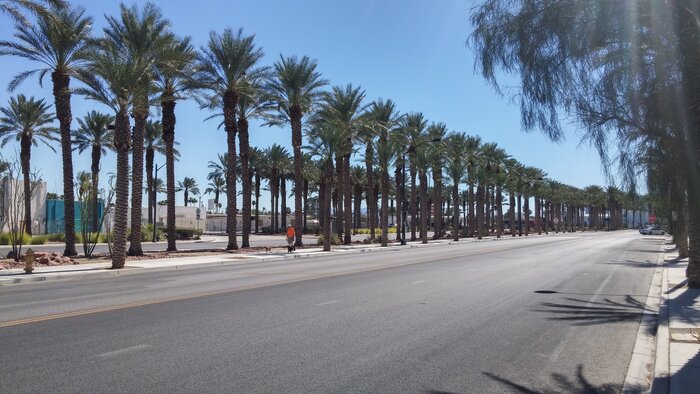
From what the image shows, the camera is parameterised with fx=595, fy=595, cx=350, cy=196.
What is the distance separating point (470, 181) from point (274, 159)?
78.9 ft

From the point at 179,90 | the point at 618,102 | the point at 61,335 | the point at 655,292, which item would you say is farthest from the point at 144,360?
the point at 179,90

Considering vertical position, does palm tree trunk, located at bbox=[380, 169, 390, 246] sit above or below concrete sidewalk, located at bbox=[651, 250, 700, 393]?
above

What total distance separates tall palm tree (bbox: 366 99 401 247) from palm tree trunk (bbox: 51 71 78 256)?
2176 cm

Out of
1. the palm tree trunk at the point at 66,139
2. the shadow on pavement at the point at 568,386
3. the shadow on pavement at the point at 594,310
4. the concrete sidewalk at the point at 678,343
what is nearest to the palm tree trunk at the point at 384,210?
the palm tree trunk at the point at 66,139

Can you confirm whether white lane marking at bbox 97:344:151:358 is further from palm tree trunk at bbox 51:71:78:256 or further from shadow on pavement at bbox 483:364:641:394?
palm tree trunk at bbox 51:71:78:256

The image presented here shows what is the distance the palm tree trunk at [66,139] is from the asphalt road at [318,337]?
15.0 metres

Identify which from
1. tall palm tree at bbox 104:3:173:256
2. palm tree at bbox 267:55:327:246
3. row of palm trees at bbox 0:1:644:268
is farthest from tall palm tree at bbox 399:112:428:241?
tall palm tree at bbox 104:3:173:256

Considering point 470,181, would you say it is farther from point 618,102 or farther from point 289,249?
point 618,102

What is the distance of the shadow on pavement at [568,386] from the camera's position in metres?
6.20

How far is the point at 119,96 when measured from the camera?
24.3 metres

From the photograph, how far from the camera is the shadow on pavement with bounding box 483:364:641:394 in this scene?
6.20 meters

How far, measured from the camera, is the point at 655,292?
15.4 metres

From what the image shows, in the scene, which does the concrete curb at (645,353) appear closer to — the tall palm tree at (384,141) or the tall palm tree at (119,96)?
the tall palm tree at (119,96)

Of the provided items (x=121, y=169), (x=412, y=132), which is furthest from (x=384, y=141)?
(x=121, y=169)
